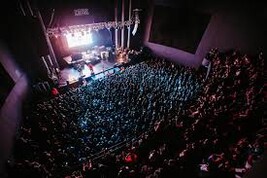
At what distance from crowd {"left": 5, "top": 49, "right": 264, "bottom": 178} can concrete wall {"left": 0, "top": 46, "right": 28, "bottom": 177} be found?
35 cm

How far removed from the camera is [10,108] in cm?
773

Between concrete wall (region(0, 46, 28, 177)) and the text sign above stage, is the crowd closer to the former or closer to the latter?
concrete wall (region(0, 46, 28, 177))

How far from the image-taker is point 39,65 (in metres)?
10.5

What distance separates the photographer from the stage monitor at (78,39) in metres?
13.4

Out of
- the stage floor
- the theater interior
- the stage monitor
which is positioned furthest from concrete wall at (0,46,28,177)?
the stage monitor

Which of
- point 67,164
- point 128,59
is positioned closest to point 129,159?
point 67,164

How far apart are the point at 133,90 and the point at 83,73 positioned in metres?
4.47

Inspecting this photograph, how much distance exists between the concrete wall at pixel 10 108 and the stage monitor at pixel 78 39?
4808 mm

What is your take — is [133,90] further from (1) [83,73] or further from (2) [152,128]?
(1) [83,73]

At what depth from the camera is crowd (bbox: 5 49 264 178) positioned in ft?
18.3

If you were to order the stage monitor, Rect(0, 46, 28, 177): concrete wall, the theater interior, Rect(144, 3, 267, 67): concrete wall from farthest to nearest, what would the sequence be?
the stage monitor
Rect(144, 3, 267, 67): concrete wall
Rect(0, 46, 28, 177): concrete wall
the theater interior

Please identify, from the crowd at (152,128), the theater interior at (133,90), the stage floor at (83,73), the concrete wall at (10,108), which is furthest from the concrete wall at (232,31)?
the concrete wall at (10,108)

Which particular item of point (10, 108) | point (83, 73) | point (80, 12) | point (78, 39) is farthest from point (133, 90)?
point (80, 12)

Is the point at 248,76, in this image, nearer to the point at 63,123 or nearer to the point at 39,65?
the point at 63,123
